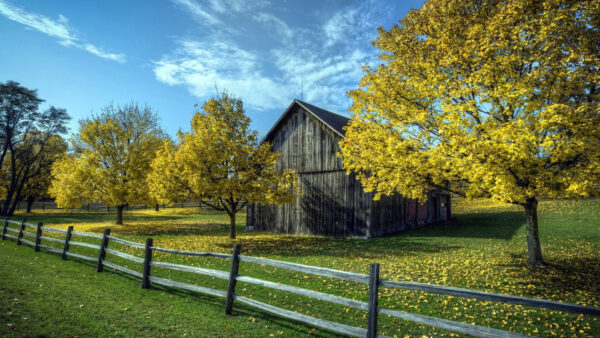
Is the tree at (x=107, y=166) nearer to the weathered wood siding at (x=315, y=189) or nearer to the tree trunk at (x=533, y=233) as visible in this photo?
the weathered wood siding at (x=315, y=189)

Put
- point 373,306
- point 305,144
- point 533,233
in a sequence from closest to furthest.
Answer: point 373,306, point 533,233, point 305,144

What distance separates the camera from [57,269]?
31.4 feet

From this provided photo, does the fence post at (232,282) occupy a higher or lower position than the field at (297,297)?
higher

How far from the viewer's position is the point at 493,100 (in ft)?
A: 28.7

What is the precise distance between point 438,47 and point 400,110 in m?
2.33

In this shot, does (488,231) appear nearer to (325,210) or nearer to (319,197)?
(325,210)

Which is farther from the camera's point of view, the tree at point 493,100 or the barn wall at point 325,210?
the barn wall at point 325,210

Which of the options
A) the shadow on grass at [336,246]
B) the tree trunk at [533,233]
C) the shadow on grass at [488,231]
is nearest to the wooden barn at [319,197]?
the shadow on grass at [336,246]

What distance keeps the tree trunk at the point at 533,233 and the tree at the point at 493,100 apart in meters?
0.04

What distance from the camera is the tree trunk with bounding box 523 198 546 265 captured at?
411 inches

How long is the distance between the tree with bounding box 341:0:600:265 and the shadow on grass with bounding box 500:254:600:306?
67 cm

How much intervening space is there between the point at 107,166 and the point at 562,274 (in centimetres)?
2662

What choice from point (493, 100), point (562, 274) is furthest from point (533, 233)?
point (493, 100)

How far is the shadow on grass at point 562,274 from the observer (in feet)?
27.9
